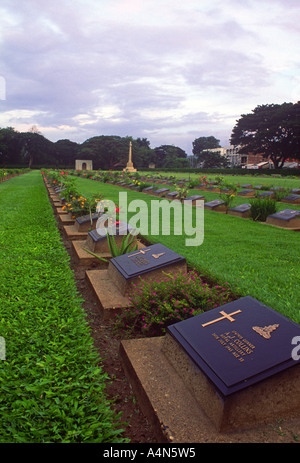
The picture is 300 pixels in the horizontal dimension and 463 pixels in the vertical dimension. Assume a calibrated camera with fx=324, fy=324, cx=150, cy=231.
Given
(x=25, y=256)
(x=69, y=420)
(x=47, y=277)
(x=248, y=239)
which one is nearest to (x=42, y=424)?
(x=69, y=420)

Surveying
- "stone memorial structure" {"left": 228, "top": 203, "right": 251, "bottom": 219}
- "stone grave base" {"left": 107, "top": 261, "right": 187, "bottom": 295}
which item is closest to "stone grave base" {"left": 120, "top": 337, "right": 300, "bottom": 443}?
"stone grave base" {"left": 107, "top": 261, "right": 187, "bottom": 295}

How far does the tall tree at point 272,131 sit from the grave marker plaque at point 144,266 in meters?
43.0

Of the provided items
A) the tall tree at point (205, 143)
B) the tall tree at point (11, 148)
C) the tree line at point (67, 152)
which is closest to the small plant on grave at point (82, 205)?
the tree line at point (67, 152)

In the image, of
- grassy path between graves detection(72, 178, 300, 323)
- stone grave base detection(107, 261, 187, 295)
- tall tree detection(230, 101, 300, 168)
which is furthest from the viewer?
tall tree detection(230, 101, 300, 168)

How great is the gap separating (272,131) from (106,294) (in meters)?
46.5

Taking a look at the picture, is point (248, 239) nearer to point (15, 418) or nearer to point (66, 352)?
point (66, 352)

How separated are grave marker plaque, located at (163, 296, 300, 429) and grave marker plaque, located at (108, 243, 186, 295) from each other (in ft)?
3.56

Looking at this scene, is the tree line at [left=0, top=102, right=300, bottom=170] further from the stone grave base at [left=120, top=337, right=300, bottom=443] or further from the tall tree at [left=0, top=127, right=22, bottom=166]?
the stone grave base at [left=120, top=337, right=300, bottom=443]

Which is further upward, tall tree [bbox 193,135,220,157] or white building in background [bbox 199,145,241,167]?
tall tree [bbox 193,135,220,157]

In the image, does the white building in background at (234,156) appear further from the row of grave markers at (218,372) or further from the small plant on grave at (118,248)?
the row of grave markers at (218,372)

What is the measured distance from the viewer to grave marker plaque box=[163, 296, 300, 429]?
5.24ft

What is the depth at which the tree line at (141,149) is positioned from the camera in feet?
144

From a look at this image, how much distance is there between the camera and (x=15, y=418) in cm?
162

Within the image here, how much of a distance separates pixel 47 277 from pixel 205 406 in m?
2.38
